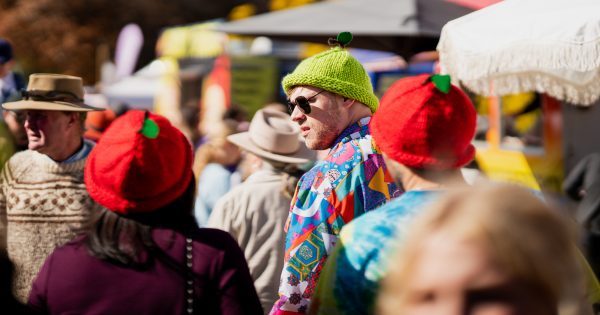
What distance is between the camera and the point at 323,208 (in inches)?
138

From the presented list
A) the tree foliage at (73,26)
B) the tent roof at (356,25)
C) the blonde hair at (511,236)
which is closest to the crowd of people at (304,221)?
the blonde hair at (511,236)

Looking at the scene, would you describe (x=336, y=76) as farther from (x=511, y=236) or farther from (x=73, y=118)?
(x=511, y=236)

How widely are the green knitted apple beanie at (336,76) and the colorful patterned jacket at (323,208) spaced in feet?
1.28

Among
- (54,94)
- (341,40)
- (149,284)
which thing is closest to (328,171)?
(341,40)

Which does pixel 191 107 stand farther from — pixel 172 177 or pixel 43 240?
pixel 172 177

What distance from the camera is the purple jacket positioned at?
8.95 ft

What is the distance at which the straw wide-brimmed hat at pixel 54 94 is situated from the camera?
5.00m

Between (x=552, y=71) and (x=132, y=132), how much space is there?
4549 millimetres

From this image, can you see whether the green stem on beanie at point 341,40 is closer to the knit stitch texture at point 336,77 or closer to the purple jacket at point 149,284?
the knit stitch texture at point 336,77

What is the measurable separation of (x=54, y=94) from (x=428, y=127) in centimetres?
305

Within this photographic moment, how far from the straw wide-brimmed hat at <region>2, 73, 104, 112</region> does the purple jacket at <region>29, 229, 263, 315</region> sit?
2.31 meters

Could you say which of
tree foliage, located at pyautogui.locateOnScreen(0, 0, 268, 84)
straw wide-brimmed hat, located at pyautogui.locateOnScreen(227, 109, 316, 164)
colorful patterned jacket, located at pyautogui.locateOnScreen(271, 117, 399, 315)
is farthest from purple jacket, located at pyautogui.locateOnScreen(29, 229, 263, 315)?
tree foliage, located at pyautogui.locateOnScreen(0, 0, 268, 84)

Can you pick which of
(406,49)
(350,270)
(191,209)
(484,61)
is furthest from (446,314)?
(406,49)

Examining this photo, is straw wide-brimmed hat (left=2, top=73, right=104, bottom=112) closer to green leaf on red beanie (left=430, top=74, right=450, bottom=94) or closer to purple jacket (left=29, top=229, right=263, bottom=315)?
purple jacket (left=29, top=229, right=263, bottom=315)
